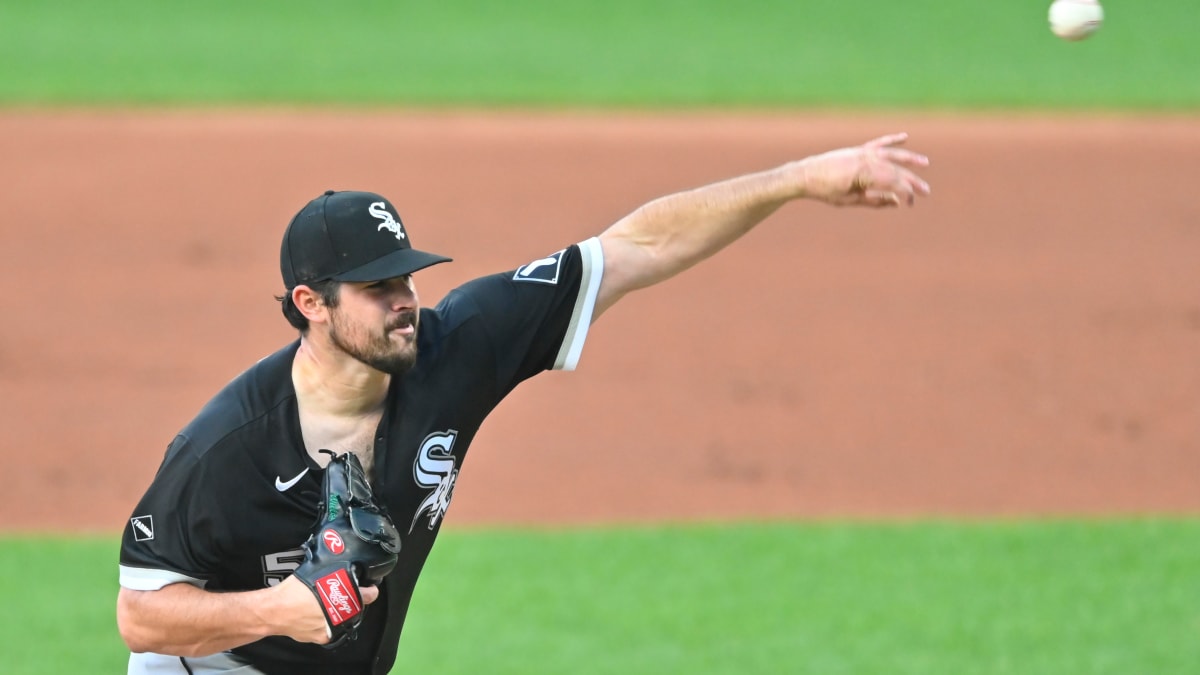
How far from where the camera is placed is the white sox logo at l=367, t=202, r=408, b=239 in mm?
4227

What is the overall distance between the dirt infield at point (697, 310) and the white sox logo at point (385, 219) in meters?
5.08

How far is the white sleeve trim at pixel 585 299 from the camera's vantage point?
15.2 feet

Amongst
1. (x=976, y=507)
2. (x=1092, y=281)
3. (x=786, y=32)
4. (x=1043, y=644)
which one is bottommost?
(x=1043, y=644)

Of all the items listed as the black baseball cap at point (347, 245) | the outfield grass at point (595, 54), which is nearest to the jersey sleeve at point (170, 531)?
the black baseball cap at point (347, 245)

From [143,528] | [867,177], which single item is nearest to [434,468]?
[143,528]

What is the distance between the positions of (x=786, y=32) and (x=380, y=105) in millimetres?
6958

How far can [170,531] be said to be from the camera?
13.6 feet

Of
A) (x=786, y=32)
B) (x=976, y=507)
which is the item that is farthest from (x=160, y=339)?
(x=786, y=32)

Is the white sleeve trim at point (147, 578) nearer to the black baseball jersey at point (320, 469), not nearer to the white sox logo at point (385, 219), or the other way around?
the black baseball jersey at point (320, 469)

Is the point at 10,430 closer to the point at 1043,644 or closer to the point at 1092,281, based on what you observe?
the point at 1043,644

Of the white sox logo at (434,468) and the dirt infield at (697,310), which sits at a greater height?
the dirt infield at (697,310)

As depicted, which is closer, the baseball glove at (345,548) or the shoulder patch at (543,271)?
the baseball glove at (345,548)

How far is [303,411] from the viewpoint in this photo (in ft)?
14.2

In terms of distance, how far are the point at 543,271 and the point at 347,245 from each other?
699 millimetres
